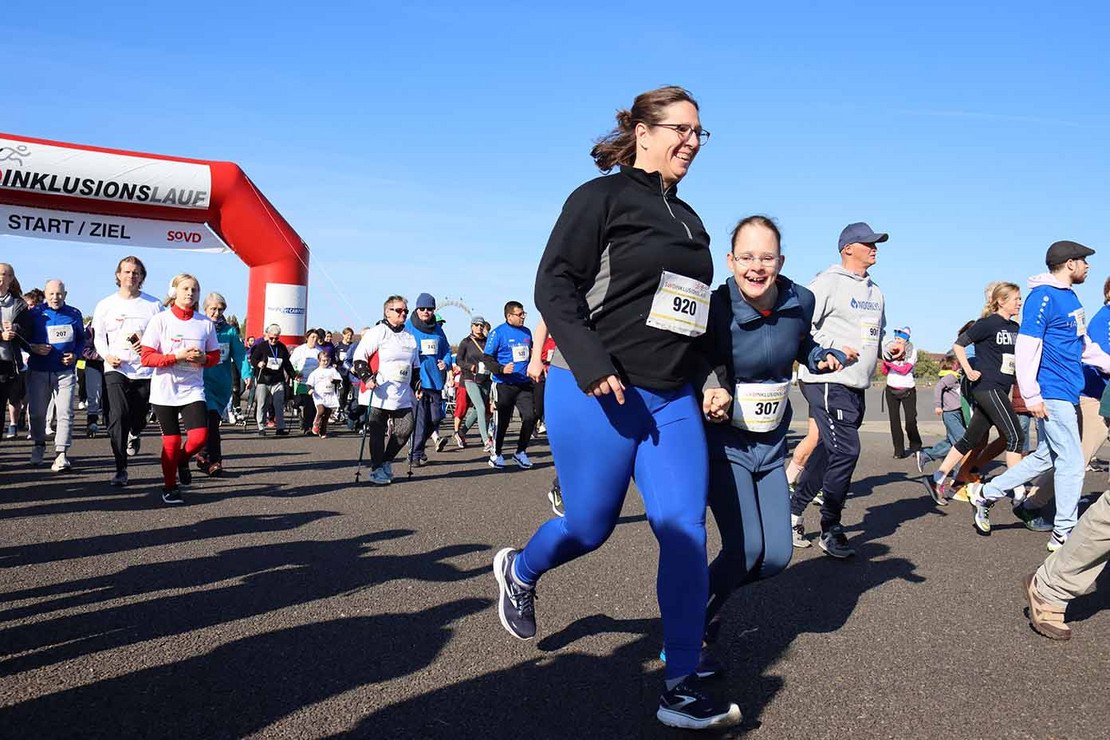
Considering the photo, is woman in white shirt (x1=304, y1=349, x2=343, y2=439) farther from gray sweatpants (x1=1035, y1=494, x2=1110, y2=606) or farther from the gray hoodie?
gray sweatpants (x1=1035, y1=494, x2=1110, y2=606)

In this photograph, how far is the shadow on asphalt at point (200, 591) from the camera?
3875mm

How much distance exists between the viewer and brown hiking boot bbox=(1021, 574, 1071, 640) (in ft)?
14.0

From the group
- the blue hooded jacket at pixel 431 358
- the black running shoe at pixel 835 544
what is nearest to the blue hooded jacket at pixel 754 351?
the black running shoe at pixel 835 544

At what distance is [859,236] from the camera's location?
6074mm

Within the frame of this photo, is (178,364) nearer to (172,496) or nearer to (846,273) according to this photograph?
(172,496)

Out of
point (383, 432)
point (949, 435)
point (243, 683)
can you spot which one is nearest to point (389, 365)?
point (383, 432)

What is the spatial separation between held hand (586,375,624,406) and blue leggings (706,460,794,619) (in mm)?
934

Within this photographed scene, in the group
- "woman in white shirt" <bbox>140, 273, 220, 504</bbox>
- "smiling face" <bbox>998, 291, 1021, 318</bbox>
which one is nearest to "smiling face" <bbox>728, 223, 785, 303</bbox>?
"smiling face" <bbox>998, 291, 1021, 318</bbox>

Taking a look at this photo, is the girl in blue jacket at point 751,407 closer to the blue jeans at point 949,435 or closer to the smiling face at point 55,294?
the blue jeans at point 949,435

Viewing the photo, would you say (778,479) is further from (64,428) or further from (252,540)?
(64,428)

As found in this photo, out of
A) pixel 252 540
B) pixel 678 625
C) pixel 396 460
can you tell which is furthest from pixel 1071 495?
pixel 396 460

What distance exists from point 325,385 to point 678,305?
13.5 meters

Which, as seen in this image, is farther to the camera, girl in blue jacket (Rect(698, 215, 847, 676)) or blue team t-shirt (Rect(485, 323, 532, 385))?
blue team t-shirt (Rect(485, 323, 532, 385))

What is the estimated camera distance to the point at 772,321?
3.88m
